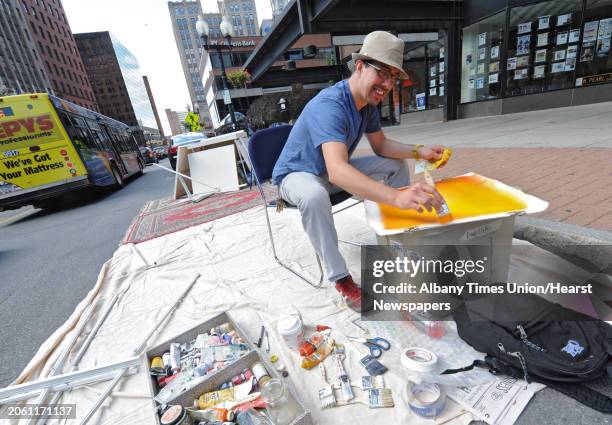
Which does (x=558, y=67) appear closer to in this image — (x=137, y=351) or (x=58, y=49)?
(x=137, y=351)

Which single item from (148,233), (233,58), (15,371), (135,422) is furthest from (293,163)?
(233,58)

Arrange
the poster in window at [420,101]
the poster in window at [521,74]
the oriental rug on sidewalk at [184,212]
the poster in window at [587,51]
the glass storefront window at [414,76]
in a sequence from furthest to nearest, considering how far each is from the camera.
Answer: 1. the poster in window at [420,101]
2. the glass storefront window at [414,76]
3. the poster in window at [521,74]
4. the poster in window at [587,51]
5. the oriental rug on sidewalk at [184,212]

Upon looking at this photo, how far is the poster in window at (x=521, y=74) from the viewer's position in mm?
7434

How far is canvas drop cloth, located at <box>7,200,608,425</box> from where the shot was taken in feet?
3.84

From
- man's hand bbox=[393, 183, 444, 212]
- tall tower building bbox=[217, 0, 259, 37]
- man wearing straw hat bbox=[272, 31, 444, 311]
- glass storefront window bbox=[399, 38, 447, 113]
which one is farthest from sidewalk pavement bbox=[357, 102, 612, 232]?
tall tower building bbox=[217, 0, 259, 37]

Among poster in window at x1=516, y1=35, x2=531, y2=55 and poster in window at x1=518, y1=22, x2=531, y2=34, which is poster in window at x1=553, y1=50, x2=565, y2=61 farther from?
poster in window at x1=518, y1=22, x2=531, y2=34

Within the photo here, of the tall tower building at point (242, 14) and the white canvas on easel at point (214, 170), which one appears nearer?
the white canvas on easel at point (214, 170)

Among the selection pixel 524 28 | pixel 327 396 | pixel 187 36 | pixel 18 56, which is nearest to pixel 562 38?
pixel 524 28

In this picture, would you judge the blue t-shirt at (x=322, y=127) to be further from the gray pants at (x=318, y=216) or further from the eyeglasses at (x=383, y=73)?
the eyeglasses at (x=383, y=73)

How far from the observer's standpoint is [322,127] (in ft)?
4.77

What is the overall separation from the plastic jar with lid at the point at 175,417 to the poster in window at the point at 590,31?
1024 centimetres

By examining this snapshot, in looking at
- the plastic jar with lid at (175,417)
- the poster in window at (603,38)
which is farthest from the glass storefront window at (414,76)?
the plastic jar with lid at (175,417)

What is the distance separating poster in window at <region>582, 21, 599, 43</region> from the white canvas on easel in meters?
8.64

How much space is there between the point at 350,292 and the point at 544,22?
9.34 metres
